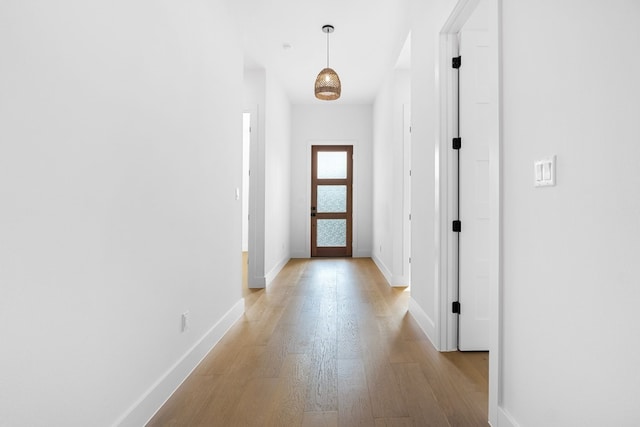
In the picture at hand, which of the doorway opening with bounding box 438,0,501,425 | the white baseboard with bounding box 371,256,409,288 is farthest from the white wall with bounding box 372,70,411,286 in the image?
the doorway opening with bounding box 438,0,501,425

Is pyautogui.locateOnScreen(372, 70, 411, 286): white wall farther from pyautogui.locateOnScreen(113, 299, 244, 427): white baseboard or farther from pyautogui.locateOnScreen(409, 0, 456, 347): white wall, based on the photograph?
pyautogui.locateOnScreen(113, 299, 244, 427): white baseboard

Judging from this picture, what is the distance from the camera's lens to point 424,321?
9.94 ft

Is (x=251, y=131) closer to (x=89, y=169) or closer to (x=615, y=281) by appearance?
(x=89, y=169)

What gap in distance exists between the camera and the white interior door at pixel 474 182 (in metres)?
2.57

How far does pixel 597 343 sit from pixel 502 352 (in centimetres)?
61

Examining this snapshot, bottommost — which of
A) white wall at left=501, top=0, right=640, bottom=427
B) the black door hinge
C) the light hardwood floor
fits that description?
the light hardwood floor

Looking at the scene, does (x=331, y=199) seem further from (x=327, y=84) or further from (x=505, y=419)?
(x=505, y=419)

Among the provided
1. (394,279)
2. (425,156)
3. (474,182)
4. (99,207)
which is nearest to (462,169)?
(474,182)

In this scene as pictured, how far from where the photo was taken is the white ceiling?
363 cm

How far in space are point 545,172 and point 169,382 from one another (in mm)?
2002

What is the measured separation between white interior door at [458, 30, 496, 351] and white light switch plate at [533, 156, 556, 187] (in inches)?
47.9

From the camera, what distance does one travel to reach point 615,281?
1.01 meters

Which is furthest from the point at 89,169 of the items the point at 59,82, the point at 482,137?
the point at 482,137

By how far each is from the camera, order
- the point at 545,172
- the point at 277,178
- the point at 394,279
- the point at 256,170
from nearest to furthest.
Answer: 1. the point at 545,172
2. the point at 394,279
3. the point at 256,170
4. the point at 277,178
